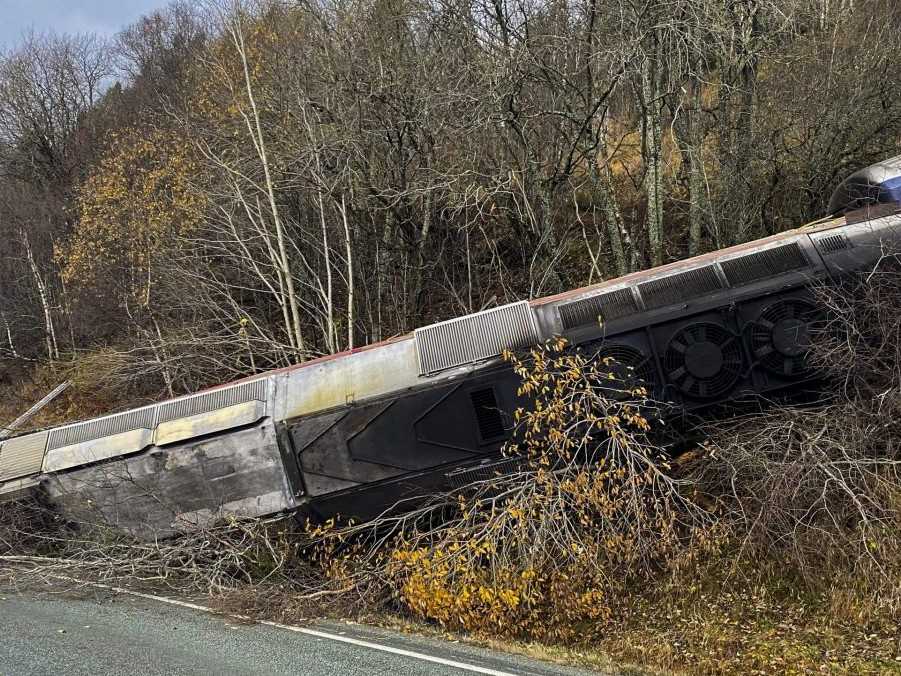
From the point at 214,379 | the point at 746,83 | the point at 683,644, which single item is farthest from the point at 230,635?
the point at 746,83

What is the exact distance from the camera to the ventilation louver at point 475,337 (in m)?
Result: 7.75

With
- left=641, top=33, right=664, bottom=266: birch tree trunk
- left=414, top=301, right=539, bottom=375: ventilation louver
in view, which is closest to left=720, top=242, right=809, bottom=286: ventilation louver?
left=414, top=301, right=539, bottom=375: ventilation louver

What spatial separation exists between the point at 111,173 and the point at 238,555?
13779mm

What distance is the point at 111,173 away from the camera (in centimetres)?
1777

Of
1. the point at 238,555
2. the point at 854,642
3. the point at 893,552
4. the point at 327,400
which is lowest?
the point at 854,642

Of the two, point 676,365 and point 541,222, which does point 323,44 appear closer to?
point 541,222

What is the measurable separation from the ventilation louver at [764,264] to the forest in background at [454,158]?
189 inches

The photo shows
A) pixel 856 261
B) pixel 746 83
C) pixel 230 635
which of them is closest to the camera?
pixel 230 635

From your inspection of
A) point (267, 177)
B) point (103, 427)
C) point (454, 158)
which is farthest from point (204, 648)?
point (454, 158)

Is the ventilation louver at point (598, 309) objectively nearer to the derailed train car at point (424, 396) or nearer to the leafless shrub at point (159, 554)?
the derailed train car at point (424, 396)

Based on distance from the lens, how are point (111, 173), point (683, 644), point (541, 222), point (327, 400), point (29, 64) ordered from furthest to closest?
point (29, 64)
point (111, 173)
point (541, 222)
point (327, 400)
point (683, 644)

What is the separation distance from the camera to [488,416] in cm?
752

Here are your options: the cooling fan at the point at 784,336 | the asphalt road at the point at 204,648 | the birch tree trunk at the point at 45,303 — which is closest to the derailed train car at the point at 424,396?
the cooling fan at the point at 784,336

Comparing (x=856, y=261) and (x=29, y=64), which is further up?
(x=29, y=64)
